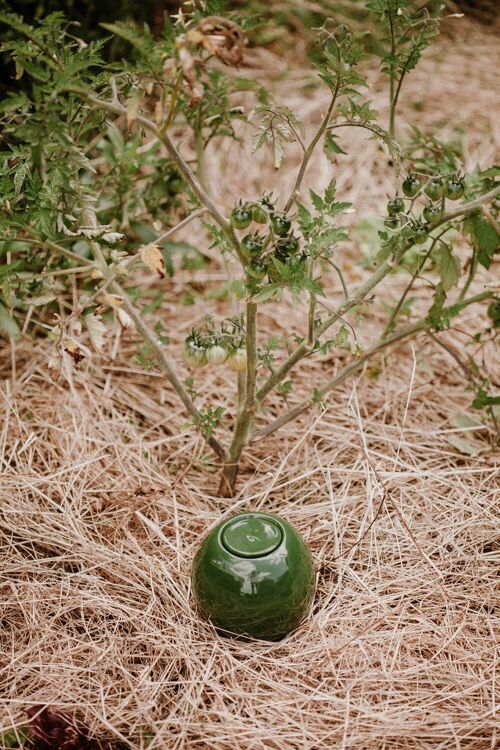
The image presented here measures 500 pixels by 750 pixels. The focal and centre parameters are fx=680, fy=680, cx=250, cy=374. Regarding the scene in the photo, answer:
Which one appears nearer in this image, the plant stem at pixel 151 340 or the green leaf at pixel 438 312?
the plant stem at pixel 151 340

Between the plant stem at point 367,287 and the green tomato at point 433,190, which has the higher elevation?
the green tomato at point 433,190

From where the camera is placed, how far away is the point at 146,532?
1.82 meters

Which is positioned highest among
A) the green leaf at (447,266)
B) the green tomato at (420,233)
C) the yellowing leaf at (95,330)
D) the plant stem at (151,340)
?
the green tomato at (420,233)

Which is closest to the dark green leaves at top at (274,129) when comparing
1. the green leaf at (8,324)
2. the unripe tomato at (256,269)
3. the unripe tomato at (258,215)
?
the unripe tomato at (258,215)

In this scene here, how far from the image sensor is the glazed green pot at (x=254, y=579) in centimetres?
145

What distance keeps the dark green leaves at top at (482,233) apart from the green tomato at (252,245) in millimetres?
624

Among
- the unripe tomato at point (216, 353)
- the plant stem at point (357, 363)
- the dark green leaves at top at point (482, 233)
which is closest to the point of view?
the unripe tomato at point (216, 353)

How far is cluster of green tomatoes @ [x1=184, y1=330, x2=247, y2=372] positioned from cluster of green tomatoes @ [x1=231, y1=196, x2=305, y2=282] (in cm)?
17

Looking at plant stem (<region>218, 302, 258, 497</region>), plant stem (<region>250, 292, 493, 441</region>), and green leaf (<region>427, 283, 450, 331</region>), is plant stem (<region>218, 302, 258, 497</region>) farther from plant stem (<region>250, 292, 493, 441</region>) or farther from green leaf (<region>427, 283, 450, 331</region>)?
green leaf (<region>427, 283, 450, 331</region>)

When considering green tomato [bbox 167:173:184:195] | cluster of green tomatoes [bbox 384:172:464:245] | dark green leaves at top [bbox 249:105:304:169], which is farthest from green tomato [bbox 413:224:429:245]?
green tomato [bbox 167:173:184:195]

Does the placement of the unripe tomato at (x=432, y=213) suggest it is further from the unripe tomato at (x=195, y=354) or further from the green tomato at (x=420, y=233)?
the unripe tomato at (x=195, y=354)

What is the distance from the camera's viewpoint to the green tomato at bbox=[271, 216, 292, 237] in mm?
1444

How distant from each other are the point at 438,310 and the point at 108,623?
3.78 feet

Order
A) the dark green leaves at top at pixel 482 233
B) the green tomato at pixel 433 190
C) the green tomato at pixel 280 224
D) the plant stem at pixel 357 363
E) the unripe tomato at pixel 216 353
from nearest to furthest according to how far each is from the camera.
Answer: the green tomato at pixel 280 224, the unripe tomato at pixel 216 353, the green tomato at pixel 433 190, the dark green leaves at top at pixel 482 233, the plant stem at pixel 357 363
